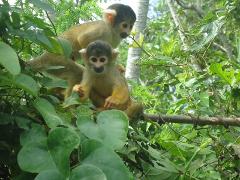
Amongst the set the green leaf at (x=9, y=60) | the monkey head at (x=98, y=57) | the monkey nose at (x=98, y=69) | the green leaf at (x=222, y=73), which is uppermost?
the green leaf at (x=9, y=60)

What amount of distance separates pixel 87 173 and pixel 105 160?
9 centimetres

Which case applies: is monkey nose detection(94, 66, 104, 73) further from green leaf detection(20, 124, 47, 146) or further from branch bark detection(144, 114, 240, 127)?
green leaf detection(20, 124, 47, 146)

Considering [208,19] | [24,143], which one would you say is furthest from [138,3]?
[24,143]

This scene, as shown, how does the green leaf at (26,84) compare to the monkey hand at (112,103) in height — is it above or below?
above

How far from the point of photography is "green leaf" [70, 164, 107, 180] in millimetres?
1165


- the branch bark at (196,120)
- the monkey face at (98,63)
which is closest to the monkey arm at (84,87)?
the monkey face at (98,63)

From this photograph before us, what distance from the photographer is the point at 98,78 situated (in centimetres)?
331

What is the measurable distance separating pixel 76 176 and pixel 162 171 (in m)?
0.84

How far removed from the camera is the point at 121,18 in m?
4.54

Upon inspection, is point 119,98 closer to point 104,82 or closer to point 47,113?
point 104,82

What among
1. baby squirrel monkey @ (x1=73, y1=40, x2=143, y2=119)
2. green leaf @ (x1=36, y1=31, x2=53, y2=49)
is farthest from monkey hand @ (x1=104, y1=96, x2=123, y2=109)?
green leaf @ (x1=36, y1=31, x2=53, y2=49)

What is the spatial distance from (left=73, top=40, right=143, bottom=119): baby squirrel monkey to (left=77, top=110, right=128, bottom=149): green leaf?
4.57 ft

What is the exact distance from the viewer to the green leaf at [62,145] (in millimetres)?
1218

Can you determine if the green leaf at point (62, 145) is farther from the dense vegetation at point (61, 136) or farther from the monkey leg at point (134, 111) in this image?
the monkey leg at point (134, 111)
